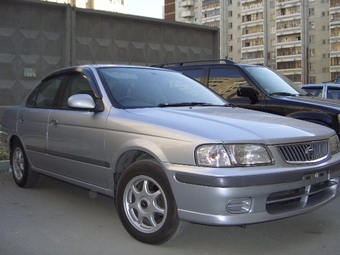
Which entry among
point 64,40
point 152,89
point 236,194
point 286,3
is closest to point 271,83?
point 152,89

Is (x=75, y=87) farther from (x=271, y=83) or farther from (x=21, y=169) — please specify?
(x=271, y=83)

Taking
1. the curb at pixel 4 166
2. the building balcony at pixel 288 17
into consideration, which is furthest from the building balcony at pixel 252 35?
the curb at pixel 4 166

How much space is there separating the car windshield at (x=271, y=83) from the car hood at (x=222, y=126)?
292cm

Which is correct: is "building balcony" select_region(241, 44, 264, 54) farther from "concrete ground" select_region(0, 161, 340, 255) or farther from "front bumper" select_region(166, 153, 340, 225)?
"front bumper" select_region(166, 153, 340, 225)

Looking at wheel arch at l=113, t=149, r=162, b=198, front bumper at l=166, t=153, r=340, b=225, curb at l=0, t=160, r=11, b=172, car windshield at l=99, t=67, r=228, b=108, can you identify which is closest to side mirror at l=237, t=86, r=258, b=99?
car windshield at l=99, t=67, r=228, b=108

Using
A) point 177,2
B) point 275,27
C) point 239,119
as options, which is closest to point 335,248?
point 239,119

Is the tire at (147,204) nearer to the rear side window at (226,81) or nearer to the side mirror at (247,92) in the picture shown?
the side mirror at (247,92)

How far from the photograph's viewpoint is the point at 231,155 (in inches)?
137

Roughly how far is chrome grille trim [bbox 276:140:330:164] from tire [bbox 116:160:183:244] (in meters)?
0.99

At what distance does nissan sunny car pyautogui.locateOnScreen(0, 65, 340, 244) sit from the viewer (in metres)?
3.47

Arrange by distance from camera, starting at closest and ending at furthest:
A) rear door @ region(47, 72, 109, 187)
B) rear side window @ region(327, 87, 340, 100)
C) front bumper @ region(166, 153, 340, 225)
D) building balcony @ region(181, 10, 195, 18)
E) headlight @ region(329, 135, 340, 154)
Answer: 1. front bumper @ region(166, 153, 340, 225)
2. headlight @ region(329, 135, 340, 154)
3. rear door @ region(47, 72, 109, 187)
4. rear side window @ region(327, 87, 340, 100)
5. building balcony @ region(181, 10, 195, 18)

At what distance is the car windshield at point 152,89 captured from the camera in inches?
182

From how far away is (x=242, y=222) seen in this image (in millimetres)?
3455

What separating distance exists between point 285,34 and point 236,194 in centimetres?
8774
